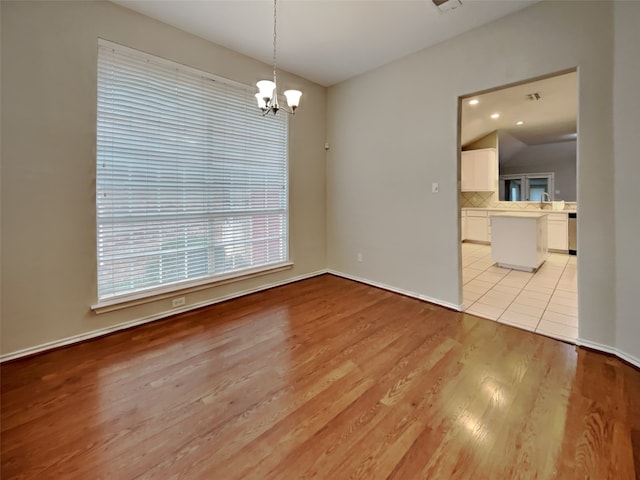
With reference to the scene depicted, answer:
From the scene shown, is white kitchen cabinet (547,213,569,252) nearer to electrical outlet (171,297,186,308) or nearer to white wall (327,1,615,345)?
white wall (327,1,615,345)

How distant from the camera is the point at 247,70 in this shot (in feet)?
11.5

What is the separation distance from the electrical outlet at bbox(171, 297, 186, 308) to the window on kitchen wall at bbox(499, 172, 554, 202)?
941 centimetres

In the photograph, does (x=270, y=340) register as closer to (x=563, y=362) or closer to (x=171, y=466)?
(x=171, y=466)

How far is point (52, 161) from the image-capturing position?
91.7 inches

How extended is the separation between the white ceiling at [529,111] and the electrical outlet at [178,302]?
168 inches

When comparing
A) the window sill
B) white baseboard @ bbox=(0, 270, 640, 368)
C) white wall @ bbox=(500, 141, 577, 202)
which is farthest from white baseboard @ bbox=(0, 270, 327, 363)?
white wall @ bbox=(500, 141, 577, 202)

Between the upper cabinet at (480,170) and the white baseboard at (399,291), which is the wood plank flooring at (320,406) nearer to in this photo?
the white baseboard at (399,291)

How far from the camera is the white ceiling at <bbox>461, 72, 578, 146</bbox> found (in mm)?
4191

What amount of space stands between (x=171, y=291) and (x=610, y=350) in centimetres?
397

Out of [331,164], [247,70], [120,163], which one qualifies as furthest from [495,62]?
[120,163]

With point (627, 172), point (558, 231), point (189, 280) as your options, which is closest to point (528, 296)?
point (627, 172)

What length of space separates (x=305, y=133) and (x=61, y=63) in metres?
2.70

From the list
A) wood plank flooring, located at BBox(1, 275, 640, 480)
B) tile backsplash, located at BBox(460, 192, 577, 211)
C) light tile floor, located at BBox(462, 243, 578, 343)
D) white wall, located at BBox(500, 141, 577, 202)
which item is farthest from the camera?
white wall, located at BBox(500, 141, 577, 202)

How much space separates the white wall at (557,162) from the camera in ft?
27.3
